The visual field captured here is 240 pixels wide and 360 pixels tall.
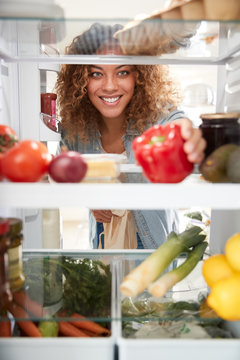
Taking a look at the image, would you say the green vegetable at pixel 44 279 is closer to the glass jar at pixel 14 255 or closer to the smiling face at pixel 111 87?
the glass jar at pixel 14 255

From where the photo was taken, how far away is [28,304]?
33.9 inches

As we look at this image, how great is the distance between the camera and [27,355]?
2.55 ft

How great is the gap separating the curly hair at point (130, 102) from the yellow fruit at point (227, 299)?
0.72 m

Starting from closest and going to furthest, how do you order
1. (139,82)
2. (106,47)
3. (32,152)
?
(32,152) → (106,47) → (139,82)

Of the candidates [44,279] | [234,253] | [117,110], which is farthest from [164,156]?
[117,110]

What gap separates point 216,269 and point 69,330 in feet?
1.20

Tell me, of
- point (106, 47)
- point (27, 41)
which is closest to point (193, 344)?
point (106, 47)

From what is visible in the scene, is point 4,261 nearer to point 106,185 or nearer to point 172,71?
point 106,185

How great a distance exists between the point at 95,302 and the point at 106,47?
60cm

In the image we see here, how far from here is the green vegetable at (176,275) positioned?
813 millimetres

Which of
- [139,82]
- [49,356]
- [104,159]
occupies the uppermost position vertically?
[139,82]

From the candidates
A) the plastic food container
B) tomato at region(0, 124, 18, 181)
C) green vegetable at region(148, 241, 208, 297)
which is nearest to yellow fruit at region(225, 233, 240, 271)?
green vegetable at region(148, 241, 208, 297)

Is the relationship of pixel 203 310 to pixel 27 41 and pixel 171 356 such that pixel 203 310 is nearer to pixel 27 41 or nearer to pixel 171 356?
pixel 171 356

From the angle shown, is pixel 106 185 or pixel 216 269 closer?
pixel 106 185
